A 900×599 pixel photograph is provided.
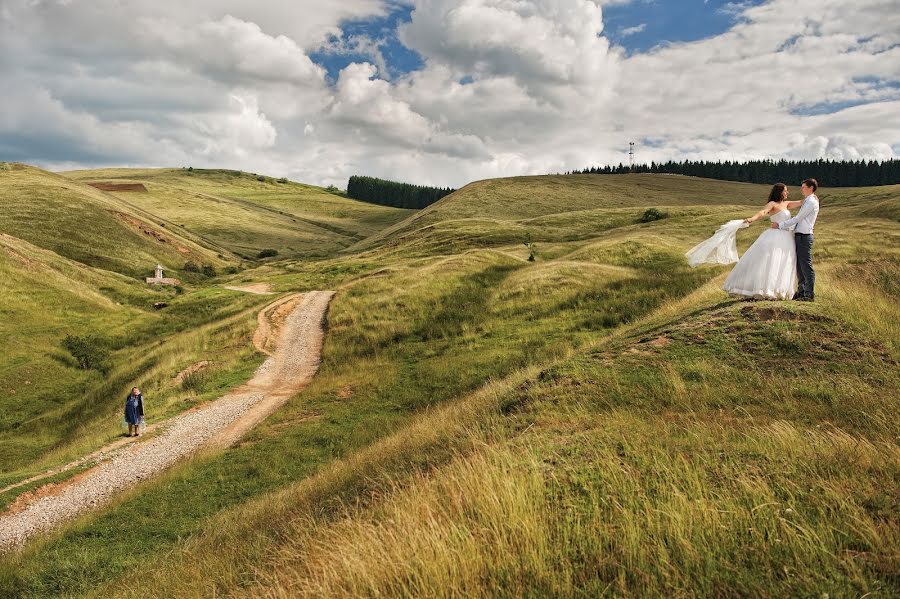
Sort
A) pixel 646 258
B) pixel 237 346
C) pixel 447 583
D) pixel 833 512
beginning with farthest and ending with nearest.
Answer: pixel 646 258 < pixel 237 346 < pixel 833 512 < pixel 447 583

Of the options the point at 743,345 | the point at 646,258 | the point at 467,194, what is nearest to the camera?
the point at 743,345

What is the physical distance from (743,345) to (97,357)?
38.5 metres

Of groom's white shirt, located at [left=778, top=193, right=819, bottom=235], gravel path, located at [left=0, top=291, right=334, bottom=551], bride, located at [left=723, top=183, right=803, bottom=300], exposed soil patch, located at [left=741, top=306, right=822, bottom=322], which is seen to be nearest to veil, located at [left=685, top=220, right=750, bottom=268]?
bride, located at [left=723, top=183, right=803, bottom=300]

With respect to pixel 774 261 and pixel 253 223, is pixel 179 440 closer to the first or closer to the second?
pixel 774 261

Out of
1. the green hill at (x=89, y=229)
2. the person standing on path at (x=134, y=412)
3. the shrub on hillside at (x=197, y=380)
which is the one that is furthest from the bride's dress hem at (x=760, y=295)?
the green hill at (x=89, y=229)

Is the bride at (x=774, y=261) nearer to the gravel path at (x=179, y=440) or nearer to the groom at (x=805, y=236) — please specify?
the groom at (x=805, y=236)

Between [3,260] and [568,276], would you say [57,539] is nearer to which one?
[568,276]

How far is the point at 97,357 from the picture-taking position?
33.1 m

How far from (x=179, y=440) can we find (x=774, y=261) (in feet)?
64.9

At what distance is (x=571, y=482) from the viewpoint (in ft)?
16.8

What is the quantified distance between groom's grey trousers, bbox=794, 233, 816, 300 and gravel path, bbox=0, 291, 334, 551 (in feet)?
59.3

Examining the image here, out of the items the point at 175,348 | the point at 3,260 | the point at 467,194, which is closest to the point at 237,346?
the point at 175,348

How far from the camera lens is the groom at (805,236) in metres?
12.6

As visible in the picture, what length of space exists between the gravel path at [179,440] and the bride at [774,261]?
17116 millimetres
